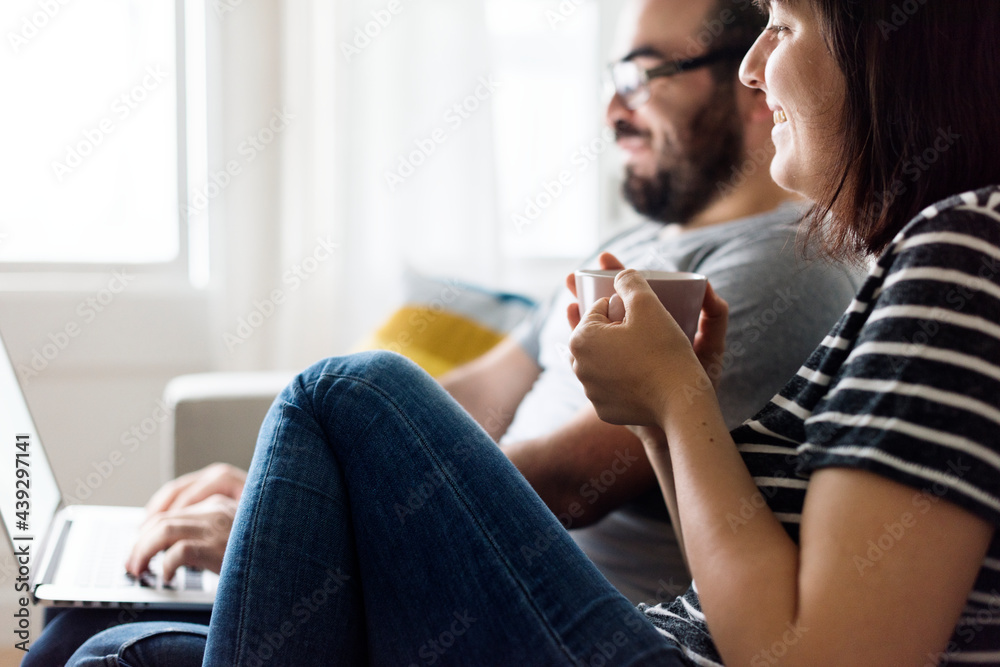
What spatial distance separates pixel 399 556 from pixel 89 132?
6.56 ft

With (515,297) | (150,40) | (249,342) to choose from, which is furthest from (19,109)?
(515,297)

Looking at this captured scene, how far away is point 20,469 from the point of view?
1.07m

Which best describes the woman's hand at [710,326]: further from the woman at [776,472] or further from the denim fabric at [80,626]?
the denim fabric at [80,626]

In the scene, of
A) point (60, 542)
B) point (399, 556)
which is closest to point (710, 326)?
point (399, 556)

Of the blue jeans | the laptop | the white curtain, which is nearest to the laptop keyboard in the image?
the laptop

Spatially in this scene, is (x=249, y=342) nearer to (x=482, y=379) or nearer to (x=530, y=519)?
(x=482, y=379)

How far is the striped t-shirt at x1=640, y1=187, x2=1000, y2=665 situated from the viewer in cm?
51

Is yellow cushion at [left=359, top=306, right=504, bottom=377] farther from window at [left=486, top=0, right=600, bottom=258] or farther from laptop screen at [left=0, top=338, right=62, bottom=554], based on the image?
window at [left=486, top=0, right=600, bottom=258]

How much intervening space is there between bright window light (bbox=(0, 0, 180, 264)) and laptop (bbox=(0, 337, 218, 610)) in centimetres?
126

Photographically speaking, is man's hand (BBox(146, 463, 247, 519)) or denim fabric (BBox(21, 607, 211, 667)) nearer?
denim fabric (BBox(21, 607, 211, 667))

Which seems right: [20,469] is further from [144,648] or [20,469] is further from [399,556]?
[399,556]

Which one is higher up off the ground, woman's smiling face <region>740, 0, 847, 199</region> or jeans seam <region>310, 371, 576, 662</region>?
woman's smiling face <region>740, 0, 847, 199</region>

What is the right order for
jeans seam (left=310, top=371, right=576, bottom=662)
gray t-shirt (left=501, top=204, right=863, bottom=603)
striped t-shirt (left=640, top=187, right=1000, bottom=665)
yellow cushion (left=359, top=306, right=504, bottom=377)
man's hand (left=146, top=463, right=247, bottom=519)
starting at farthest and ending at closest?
yellow cushion (left=359, top=306, right=504, bottom=377) < man's hand (left=146, top=463, right=247, bottom=519) < gray t-shirt (left=501, top=204, right=863, bottom=603) < jeans seam (left=310, top=371, right=576, bottom=662) < striped t-shirt (left=640, top=187, right=1000, bottom=665)

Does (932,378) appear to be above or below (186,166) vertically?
below
